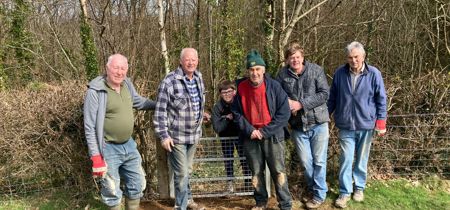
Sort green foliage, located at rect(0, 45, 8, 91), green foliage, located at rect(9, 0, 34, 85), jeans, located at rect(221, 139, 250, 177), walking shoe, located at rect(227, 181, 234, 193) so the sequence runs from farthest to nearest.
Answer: green foliage, located at rect(9, 0, 34, 85) → green foliage, located at rect(0, 45, 8, 91) → walking shoe, located at rect(227, 181, 234, 193) → jeans, located at rect(221, 139, 250, 177)

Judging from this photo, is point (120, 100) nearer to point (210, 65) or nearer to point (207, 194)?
point (207, 194)

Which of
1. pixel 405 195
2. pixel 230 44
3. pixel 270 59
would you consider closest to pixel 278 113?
pixel 405 195

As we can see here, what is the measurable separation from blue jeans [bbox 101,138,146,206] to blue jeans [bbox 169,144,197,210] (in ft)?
1.34

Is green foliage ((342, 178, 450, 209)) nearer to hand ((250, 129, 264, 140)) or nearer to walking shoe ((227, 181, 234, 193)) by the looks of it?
walking shoe ((227, 181, 234, 193))

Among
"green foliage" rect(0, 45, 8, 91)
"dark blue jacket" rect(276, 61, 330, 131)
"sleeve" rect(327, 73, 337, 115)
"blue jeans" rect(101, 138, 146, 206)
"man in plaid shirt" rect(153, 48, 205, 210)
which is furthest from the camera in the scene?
"green foliage" rect(0, 45, 8, 91)

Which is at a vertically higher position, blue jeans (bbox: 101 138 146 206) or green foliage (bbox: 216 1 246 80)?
green foliage (bbox: 216 1 246 80)

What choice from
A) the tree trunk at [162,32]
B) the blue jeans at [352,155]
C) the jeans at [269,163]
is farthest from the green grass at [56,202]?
the tree trunk at [162,32]

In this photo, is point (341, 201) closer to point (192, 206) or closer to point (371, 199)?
point (371, 199)

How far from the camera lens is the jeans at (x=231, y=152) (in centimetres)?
512

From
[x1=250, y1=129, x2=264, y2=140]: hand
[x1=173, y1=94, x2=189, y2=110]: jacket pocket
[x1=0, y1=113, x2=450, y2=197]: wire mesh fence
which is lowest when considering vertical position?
[x1=0, y1=113, x2=450, y2=197]: wire mesh fence

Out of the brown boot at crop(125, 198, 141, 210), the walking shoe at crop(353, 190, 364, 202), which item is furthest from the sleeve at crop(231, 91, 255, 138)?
the walking shoe at crop(353, 190, 364, 202)

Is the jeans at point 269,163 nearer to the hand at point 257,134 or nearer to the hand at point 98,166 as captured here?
the hand at point 257,134

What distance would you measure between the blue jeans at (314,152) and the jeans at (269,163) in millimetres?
329

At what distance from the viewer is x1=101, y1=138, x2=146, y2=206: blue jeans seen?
415 cm
